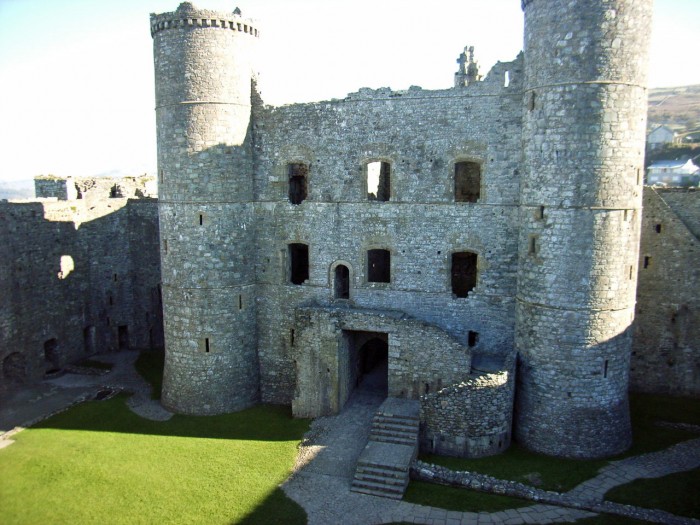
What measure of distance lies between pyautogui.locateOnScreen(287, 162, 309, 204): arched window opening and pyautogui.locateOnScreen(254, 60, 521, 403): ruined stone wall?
3.81 feet

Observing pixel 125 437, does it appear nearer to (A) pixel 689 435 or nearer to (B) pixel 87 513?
(B) pixel 87 513

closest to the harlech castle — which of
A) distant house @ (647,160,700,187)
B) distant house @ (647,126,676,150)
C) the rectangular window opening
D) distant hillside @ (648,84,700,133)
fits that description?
the rectangular window opening

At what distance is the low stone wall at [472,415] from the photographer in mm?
15367

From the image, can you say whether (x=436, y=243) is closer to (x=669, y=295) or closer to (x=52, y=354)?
(x=669, y=295)

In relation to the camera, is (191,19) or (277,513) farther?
(191,19)

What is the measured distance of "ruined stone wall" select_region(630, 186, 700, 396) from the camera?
62.9 feet

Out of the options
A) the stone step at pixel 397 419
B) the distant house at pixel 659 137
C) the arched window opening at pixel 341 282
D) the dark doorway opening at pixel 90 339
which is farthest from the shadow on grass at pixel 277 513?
the distant house at pixel 659 137

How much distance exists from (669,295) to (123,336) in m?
23.3

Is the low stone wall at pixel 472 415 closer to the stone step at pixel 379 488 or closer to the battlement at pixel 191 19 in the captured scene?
the stone step at pixel 379 488

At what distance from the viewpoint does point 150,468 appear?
51.0 feet

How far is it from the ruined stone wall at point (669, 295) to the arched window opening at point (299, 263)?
39.7 feet

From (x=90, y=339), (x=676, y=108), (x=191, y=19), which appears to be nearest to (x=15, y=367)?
(x=90, y=339)

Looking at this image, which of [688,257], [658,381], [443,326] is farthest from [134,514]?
[688,257]

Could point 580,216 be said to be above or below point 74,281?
above
